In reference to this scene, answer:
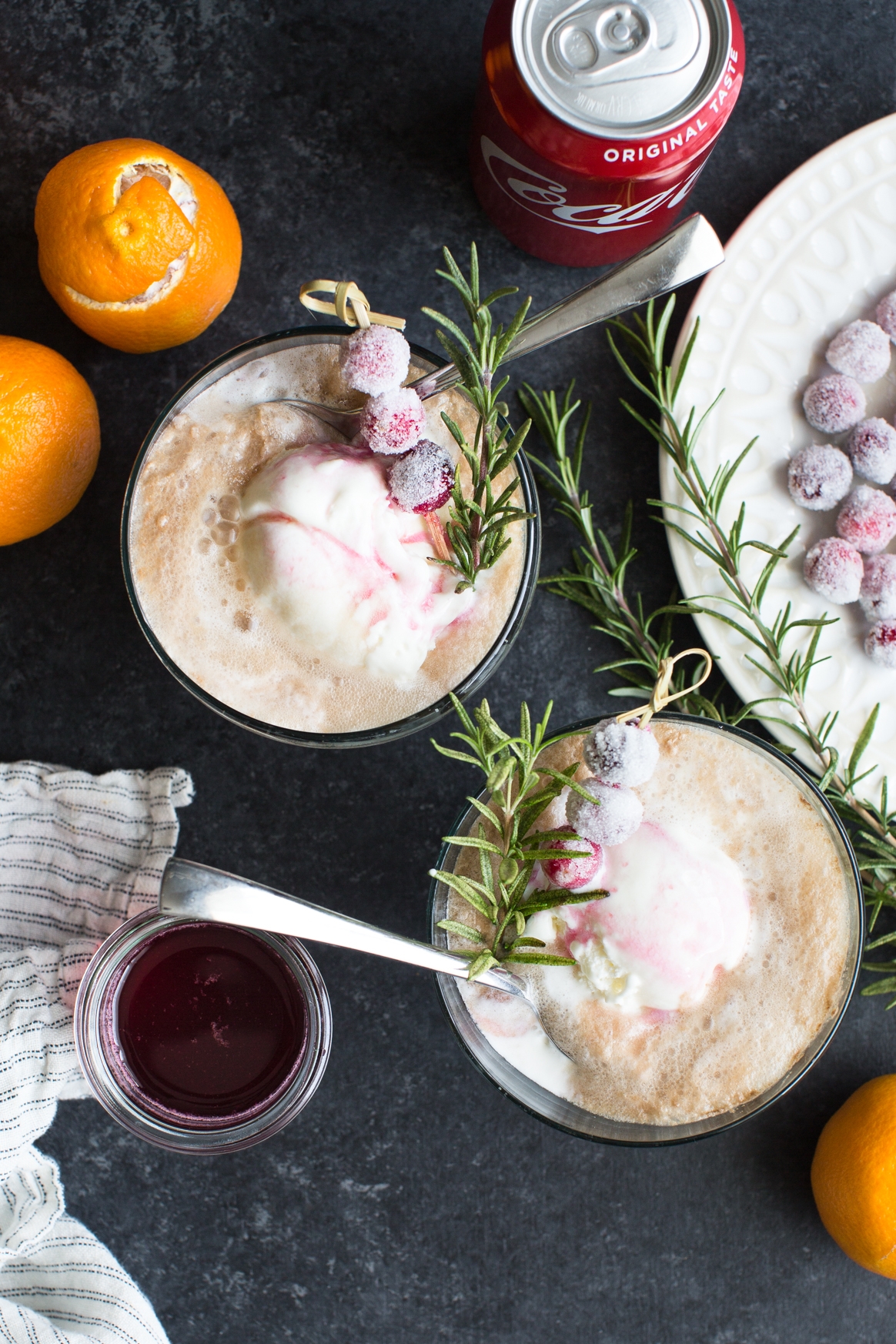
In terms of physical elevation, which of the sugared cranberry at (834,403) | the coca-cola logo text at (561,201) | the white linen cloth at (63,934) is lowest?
the white linen cloth at (63,934)

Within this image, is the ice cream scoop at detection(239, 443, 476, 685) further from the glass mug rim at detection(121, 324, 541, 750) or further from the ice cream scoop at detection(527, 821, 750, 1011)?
the ice cream scoop at detection(527, 821, 750, 1011)

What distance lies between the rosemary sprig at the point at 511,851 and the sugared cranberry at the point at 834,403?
489mm

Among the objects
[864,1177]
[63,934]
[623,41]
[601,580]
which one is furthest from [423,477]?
[864,1177]

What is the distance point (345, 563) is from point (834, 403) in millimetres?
562

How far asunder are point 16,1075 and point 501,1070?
1.68ft

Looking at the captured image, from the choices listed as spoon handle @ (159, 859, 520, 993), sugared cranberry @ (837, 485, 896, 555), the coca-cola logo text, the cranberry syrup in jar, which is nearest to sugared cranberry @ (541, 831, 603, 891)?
spoon handle @ (159, 859, 520, 993)

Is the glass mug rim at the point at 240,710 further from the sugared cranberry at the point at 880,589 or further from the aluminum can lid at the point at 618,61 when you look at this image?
the sugared cranberry at the point at 880,589

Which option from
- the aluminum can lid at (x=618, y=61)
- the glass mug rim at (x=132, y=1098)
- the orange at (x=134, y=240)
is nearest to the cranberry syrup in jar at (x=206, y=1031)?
the glass mug rim at (x=132, y=1098)

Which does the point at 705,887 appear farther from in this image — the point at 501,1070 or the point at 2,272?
the point at 2,272

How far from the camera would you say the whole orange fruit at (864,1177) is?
3.27 ft

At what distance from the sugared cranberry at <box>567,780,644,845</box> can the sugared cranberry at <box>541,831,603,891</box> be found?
1cm

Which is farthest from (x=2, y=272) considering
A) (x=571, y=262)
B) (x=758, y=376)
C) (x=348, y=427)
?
(x=758, y=376)

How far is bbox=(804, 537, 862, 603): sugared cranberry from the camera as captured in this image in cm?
105

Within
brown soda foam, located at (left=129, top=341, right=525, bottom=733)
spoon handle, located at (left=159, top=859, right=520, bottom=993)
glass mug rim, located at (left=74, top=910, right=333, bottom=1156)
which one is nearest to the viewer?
spoon handle, located at (left=159, top=859, right=520, bottom=993)
